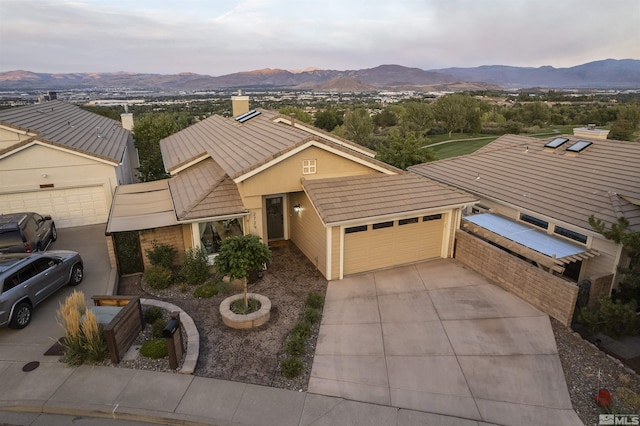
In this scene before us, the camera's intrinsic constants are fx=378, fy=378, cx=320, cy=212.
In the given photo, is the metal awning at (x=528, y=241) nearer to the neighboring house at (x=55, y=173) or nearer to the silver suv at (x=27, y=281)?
the silver suv at (x=27, y=281)

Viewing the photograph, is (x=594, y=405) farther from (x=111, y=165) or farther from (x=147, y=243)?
(x=111, y=165)

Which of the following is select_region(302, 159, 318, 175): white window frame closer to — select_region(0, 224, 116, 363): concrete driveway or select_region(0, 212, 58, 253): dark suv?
select_region(0, 224, 116, 363): concrete driveway

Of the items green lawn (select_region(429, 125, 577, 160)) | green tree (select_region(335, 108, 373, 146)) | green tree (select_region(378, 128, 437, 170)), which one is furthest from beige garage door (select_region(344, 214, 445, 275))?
green tree (select_region(335, 108, 373, 146))

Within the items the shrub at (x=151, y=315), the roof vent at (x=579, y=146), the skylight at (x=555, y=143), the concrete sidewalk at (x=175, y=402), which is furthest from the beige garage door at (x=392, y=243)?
the skylight at (x=555, y=143)

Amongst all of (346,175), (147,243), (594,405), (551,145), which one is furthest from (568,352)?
(147,243)

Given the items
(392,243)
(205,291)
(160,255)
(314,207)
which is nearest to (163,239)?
(160,255)

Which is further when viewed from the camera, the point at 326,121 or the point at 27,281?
the point at 326,121

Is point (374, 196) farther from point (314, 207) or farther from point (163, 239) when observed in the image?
point (163, 239)
